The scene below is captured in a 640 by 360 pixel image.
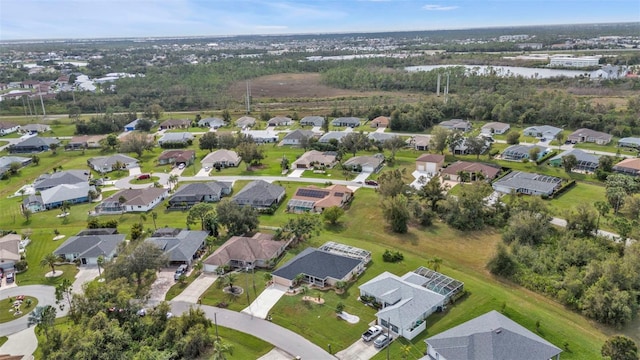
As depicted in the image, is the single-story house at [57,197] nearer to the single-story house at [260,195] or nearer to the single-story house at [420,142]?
the single-story house at [260,195]

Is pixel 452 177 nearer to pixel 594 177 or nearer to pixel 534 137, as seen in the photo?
pixel 594 177

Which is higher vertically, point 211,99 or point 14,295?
point 211,99

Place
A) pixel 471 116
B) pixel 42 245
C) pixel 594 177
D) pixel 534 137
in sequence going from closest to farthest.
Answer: pixel 42 245
pixel 594 177
pixel 534 137
pixel 471 116

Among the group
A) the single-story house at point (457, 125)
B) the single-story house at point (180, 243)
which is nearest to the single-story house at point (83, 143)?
the single-story house at point (180, 243)

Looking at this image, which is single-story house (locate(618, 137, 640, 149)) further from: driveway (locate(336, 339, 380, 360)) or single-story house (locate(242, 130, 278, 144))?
driveway (locate(336, 339, 380, 360))

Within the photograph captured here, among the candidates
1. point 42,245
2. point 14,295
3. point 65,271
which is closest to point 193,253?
point 65,271

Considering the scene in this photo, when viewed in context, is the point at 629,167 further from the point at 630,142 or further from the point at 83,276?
the point at 83,276

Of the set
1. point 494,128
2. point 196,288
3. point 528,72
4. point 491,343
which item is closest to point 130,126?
point 196,288
